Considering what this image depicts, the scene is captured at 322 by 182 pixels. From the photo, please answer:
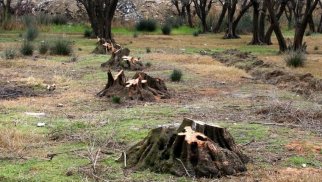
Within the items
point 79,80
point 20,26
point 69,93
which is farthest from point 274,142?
point 20,26

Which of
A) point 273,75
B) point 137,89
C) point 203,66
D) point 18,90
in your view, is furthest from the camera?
point 203,66

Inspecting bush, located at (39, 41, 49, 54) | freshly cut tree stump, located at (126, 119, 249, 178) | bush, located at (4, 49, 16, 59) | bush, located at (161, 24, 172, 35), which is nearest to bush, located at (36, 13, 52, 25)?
bush, located at (161, 24, 172, 35)

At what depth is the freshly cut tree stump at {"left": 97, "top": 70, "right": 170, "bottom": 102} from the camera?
12.0 meters

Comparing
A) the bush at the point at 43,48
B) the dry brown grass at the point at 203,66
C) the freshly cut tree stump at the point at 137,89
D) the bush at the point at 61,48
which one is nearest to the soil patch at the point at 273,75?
the dry brown grass at the point at 203,66

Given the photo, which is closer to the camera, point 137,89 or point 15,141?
point 15,141

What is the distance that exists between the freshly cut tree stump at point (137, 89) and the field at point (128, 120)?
0.89 ft

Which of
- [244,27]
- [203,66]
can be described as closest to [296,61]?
[203,66]

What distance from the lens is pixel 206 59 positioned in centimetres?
2145

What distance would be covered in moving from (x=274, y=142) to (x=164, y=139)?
1956 mm

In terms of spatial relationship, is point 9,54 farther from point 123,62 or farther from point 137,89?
point 137,89

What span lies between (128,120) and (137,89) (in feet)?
8.43

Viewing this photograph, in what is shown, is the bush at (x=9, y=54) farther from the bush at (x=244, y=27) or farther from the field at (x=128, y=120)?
Result: the bush at (x=244, y=27)

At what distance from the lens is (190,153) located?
654cm

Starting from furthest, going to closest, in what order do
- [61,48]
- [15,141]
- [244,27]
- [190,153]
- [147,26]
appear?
1. [244,27]
2. [147,26]
3. [61,48]
4. [15,141]
5. [190,153]
